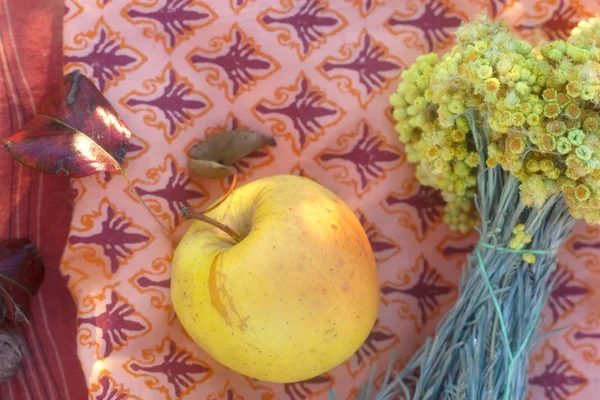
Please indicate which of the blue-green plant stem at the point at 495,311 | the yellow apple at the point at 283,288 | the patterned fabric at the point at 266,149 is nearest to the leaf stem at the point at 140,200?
the patterned fabric at the point at 266,149

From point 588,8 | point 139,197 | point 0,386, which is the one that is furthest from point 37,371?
point 588,8

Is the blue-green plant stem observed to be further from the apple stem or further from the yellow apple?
the apple stem

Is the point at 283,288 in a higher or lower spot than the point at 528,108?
lower

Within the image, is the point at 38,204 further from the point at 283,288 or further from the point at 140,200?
the point at 283,288

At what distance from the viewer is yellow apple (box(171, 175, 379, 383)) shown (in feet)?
2.15

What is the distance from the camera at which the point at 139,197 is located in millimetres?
833

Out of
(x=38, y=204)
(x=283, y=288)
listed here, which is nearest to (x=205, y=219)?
(x=283, y=288)

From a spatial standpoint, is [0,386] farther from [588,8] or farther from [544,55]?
[588,8]

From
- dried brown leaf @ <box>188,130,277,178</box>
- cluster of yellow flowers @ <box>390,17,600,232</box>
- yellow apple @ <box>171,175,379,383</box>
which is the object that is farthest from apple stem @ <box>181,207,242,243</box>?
cluster of yellow flowers @ <box>390,17,600,232</box>

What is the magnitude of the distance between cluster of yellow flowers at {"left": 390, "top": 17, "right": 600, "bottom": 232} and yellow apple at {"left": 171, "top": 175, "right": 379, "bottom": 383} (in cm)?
19

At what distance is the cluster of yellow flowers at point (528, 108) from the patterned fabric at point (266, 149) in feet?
0.64

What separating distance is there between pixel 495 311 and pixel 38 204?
738mm

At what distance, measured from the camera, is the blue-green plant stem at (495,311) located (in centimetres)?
70

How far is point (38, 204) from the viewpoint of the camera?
34.6 inches
